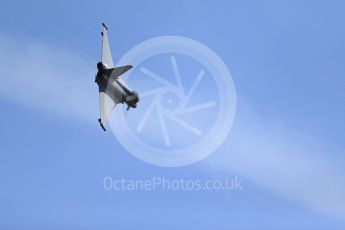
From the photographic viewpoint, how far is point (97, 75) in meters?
194

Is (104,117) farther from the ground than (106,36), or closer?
closer

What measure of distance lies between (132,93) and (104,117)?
27.4 feet

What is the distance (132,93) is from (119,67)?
1003 centimetres

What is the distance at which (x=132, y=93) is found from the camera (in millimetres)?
198625

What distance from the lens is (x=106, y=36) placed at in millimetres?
194500

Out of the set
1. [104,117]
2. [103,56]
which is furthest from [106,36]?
[104,117]

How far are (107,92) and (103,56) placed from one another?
23.7 ft

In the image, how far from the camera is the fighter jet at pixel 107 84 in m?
193

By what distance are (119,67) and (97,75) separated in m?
5.83

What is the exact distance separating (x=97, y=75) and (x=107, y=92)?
13.1ft

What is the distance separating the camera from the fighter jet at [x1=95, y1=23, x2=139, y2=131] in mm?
192625

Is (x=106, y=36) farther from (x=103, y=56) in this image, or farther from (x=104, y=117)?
(x=104, y=117)

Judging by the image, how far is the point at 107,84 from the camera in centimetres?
19362

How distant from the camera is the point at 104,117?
194500 millimetres
